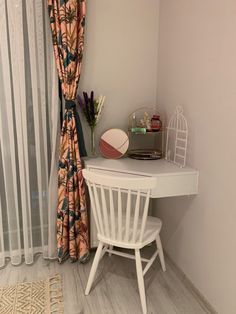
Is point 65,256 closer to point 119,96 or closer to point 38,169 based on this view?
point 38,169

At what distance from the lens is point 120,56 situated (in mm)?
2354

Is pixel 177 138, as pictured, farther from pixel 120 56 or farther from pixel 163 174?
pixel 120 56

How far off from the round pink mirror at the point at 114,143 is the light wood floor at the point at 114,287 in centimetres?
89

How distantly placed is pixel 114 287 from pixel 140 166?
89 cm

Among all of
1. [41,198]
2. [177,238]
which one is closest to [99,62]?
[41,198]

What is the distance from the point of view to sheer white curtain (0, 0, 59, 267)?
6.55 ft

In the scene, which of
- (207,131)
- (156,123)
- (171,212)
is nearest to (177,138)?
(156,123)

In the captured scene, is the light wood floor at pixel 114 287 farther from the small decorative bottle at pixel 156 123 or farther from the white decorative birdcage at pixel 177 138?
the small decorative bottle at pixel 156 123

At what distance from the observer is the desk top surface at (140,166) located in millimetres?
1894

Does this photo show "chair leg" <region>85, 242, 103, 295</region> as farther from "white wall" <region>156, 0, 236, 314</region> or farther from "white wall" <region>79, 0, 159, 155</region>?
"white wall" <region>79, 0, 159, 155</region>

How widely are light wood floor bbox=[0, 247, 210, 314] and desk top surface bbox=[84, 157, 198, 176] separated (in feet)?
2.73

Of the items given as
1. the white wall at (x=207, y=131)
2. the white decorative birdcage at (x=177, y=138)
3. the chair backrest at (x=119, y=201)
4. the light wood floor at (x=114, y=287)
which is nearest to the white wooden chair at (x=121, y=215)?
A: the chair backrest at (x=119, y=201)

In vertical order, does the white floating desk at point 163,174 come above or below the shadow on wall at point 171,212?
above

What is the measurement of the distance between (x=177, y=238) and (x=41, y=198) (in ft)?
3.72
